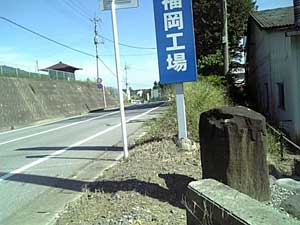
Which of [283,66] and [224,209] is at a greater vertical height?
[283,66]

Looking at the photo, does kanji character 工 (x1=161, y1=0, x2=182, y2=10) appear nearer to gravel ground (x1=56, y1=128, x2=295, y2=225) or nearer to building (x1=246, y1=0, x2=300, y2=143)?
gravel ground (x1=56, y1=128, x2=295, y2=225)

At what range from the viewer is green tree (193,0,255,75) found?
28833 mm

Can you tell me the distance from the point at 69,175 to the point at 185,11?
414cm

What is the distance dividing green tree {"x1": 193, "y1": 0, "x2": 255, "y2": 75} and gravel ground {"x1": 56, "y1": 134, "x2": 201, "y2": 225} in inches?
827

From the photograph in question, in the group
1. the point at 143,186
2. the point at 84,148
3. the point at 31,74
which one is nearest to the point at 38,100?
the point at 31,74

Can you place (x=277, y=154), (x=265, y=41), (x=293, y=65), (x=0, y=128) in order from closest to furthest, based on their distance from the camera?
(x=277, y=154)
(x=293, y=65)
(x=265, y=41)
(x=0, y=128)

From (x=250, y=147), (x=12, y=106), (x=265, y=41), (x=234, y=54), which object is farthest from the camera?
(x=234, y=54)

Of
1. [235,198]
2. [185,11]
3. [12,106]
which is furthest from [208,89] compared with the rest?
[12,106]

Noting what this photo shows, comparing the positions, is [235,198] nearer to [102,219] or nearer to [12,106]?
[102,219]

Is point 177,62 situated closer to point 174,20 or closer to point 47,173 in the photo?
point 174,20

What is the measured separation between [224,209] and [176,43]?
5.59 metres

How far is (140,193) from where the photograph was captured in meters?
5.78

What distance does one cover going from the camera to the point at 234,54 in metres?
35.3

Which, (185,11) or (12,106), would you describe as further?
(12,106)
